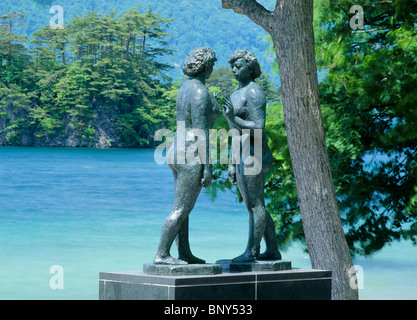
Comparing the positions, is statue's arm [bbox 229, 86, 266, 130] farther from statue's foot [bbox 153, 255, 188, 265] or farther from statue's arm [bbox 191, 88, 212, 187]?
statue's foot [bbox 153, 255, 188, 265]

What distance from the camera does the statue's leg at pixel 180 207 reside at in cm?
613

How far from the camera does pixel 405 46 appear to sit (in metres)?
10.9

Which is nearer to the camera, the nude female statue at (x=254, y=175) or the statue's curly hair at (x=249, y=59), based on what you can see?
the nude female statue at (x=254, y=175)

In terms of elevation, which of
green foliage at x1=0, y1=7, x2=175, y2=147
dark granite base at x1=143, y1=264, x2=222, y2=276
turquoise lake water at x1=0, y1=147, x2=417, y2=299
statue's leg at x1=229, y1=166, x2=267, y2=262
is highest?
green foliage at x1=0, y1=7, x2=175, y2=147

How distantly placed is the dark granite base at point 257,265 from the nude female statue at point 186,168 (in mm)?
354

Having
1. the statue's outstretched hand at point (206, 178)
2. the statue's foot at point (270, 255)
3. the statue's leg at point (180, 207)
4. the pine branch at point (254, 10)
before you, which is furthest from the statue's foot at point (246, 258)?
the pine branch at point (254, 10)

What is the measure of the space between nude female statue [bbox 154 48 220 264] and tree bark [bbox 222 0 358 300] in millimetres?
2794

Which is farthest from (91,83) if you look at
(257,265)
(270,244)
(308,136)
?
(257,265)

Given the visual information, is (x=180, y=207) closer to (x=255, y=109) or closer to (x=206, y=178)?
(x=206, y=178)

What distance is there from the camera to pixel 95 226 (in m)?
32.0

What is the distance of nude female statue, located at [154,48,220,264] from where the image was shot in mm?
6156

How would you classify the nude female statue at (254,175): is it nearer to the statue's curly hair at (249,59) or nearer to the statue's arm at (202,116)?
the statue's curly hair at (249,59)

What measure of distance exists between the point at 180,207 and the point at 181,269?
522 mm

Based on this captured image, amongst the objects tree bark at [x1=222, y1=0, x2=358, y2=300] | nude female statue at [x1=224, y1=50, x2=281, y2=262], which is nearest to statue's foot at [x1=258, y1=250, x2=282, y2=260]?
nude female statue at [x1=224, y1=50, x2=281, y2=262]
